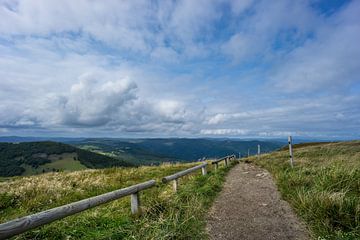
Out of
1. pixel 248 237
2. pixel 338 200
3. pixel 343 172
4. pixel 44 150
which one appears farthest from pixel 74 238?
pixel 44 150

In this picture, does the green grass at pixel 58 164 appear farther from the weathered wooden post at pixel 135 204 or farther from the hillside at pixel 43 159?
the weathered wooden post at pixel 135 204

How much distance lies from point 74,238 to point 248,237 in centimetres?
354

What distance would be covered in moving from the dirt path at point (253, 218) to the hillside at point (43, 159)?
5673 inches

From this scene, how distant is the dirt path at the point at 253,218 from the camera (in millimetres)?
5434

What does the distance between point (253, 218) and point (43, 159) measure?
192750 millimetres

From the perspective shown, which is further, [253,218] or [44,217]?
[253,218]

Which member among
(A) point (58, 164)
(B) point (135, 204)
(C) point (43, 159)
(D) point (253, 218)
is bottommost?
(A) point (58, 164)

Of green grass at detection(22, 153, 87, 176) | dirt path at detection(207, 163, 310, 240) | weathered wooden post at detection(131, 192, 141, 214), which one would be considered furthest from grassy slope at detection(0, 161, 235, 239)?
green grass at detection(22, 153, 87, 176)

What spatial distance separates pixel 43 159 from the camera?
171375mm

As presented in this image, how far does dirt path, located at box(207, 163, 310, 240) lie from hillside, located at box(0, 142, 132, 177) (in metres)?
144

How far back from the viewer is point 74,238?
4750 millimetres

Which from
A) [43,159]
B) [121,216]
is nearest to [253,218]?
[121,216]

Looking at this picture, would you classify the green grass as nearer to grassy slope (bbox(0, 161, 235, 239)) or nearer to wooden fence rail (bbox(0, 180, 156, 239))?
grassy slope (bbox(0, 161, 235, 239))

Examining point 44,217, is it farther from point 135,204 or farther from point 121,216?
point 135,204
